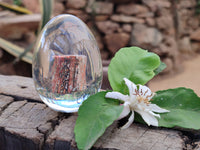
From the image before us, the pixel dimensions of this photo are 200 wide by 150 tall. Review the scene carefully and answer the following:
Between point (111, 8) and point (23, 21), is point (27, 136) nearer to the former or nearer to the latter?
point (23, 21)

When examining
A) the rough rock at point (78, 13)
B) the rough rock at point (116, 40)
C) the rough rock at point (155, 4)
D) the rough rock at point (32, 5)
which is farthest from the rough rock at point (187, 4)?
the rough rock at point (32, 5)

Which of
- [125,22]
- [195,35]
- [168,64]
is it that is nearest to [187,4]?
[195,35]

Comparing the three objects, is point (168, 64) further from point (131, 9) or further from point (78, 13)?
point (78, 13)

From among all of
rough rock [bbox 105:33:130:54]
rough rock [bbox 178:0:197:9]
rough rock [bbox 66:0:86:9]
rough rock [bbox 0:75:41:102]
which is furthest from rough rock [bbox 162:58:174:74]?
rough rock [bbox 0:75:41:102]

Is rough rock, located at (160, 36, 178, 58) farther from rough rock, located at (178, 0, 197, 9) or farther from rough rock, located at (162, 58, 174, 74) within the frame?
rough rock, located at (178, 0, 197, 9)

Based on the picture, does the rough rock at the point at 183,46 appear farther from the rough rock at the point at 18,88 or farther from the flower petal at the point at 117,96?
the flower petal at the point at 117,96

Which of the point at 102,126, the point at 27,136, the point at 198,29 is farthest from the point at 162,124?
the point at 198,29
